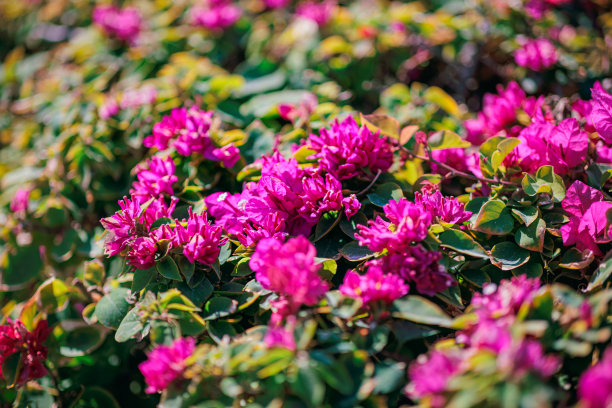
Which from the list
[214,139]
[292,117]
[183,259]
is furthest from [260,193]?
[292,117]

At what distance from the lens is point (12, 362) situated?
1.21 m

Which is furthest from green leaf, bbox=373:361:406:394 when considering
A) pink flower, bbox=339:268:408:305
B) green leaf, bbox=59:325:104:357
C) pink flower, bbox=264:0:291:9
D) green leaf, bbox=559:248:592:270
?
pink flower, bbox=264:0:291:9

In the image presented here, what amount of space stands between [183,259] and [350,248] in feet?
1.17

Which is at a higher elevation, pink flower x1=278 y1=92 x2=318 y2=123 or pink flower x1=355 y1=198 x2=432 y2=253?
pink flower x1=355 y1=198 x2=432 y2=253

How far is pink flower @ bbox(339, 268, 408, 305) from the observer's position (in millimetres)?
913

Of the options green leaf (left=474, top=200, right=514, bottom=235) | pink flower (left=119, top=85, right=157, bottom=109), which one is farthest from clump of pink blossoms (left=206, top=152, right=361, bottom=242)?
pink flower (left=119, top=85, right=157, bottom=109)

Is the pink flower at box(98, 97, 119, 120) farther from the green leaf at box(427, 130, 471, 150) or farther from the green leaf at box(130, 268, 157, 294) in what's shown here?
the green leaf at box(427, 130, 471, 150)

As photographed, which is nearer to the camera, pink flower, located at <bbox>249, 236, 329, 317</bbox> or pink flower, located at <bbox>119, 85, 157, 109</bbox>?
pink flower, located at <bbox>249, 236, 329, 317</bbox>

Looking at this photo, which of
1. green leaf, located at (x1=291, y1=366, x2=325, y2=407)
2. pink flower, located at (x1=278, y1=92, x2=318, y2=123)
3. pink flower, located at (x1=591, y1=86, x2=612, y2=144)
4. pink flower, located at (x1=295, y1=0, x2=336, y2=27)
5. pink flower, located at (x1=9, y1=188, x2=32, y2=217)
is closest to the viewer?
green leaf, located at (x1=291, y1=366, x2=325, y2=407)

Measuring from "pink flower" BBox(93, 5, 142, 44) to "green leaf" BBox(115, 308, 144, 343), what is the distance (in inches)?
58.1

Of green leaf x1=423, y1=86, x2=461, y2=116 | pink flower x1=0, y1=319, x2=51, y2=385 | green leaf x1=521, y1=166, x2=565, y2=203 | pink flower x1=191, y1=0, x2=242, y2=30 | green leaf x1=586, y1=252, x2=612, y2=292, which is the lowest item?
pink flower x1=0, y1=319, x2=51, y2=385

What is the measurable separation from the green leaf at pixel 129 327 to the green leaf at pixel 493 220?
2.37ft

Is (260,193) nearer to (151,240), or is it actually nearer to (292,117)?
(151,240)

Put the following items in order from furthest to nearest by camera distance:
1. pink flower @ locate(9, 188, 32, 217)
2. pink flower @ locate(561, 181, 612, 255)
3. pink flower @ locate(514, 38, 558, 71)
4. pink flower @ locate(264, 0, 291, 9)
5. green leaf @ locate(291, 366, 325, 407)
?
pink flower @ locate(264, 0, 291, 9) → pink flower @ locate(514, 38, 558, 71) → pink flower @ locate(9, 188, 32, 217) → pink flower @ locate(561, 181, 612, 255) → green leaf @ locate(291, 366, 325, 407)
